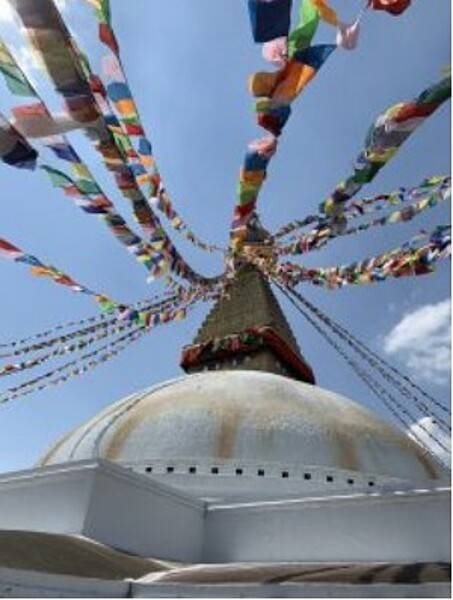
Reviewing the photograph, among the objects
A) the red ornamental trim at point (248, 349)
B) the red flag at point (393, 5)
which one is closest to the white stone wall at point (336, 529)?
the red flag at point (393, 5)

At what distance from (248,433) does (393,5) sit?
7.21m

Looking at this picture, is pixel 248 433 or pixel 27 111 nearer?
pixel 27 111

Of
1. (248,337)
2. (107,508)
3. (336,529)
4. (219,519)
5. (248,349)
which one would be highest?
(248,337)

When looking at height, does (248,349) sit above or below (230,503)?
above

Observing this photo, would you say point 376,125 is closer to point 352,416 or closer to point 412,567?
point 412,567

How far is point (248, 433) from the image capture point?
416 inches

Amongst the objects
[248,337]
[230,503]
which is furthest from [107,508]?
[248,337]

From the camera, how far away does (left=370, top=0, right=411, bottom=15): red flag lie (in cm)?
525

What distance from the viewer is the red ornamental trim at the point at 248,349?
1636cm

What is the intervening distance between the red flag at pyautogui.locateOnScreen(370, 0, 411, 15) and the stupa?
4897mm

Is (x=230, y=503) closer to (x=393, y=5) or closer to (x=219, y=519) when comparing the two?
(x=219, y=519)

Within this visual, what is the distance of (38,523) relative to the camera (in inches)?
338

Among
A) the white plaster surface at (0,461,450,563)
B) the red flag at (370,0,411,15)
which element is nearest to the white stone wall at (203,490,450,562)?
the white plaster surface at (0,461,450,563)

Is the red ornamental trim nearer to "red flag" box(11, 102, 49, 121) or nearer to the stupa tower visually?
the stupa tower
